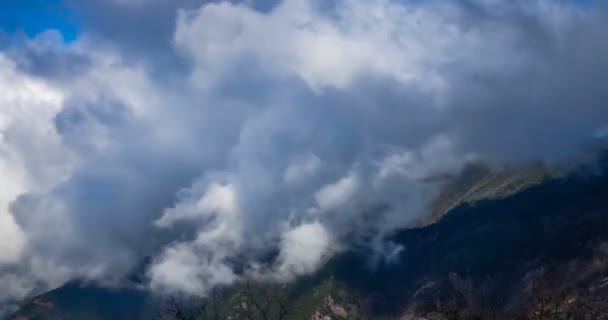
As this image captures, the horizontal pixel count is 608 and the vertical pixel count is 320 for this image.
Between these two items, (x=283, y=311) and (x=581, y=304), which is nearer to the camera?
(x=283, y=311)

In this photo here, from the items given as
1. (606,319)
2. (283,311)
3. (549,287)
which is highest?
(283,311)

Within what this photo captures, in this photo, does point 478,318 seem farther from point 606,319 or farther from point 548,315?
point 606,319

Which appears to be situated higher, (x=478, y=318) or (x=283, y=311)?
(x=283, y=311)

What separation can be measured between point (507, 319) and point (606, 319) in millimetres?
15018

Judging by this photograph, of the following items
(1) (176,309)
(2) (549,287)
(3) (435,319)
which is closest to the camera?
(1) (176,309)

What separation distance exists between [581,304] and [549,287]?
12510mm

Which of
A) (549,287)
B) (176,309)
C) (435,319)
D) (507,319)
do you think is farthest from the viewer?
(435,319)

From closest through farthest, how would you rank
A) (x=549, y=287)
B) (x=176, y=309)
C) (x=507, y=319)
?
1. (x=176, y=309)
2. (x=507, y=319)
3. (x=549, y=287)

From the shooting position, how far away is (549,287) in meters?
70.5

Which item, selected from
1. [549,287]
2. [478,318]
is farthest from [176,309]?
[549,287]

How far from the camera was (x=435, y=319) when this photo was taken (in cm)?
7600

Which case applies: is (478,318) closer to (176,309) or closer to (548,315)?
(548,315)

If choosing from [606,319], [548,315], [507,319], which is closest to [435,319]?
[507,319]

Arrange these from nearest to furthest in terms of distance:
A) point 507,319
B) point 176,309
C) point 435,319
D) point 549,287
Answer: point 176,309 < point 507,319 < point 549,287 < point 435,319
